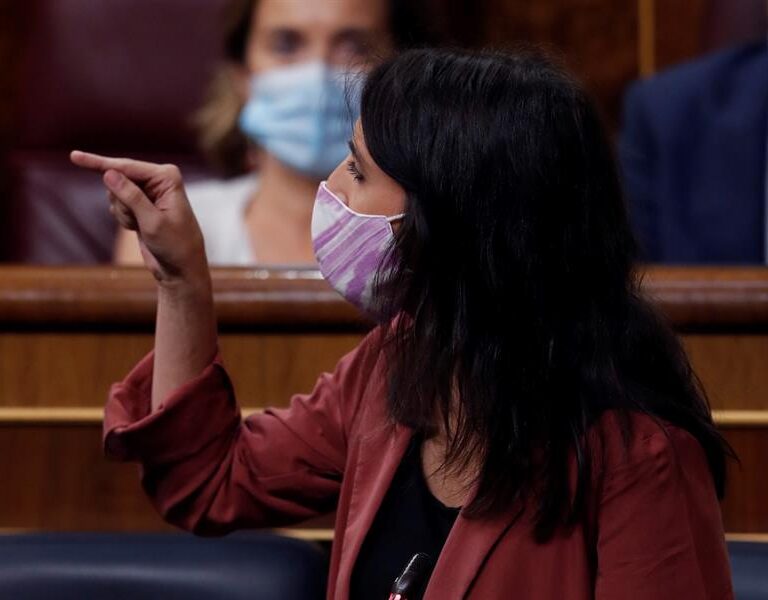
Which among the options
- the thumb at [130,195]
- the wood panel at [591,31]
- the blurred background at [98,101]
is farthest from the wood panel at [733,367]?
the wood panel at [591,31]

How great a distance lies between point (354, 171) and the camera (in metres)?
0.82

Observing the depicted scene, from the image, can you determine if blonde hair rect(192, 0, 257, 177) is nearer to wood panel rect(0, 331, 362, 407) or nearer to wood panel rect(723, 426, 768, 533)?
wood panel rect(0, 331, 362, 407)

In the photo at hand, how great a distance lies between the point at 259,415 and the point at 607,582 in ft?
0.94

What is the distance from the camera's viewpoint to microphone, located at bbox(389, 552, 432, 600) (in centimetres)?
80

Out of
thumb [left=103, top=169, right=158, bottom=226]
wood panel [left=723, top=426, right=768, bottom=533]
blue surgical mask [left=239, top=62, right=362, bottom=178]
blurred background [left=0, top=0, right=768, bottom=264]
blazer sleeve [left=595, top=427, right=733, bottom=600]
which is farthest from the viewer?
blurred background [left=0, top=0, right=768, bottom=264]

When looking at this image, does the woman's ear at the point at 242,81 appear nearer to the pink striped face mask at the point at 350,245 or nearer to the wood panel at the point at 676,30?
the wood panel at the point at 676,30

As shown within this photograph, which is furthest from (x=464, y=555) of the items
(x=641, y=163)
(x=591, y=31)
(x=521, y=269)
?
(x=591, y=31)

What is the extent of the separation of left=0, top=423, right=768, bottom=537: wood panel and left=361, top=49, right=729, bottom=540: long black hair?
0.33m

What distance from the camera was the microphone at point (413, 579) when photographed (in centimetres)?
80

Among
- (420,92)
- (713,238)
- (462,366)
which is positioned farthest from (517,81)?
(713,238)

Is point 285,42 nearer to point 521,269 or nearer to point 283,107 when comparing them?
point 283,107

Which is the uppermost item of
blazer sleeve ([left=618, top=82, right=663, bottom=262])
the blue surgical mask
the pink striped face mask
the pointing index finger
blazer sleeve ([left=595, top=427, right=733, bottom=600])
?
the pointing index finger

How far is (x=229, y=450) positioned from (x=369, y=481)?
11 centimetres

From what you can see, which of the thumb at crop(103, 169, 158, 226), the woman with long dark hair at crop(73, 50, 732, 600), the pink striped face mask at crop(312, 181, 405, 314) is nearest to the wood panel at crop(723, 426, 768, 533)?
the woman with long dark hair at crop(73, 50, 732, 600)
